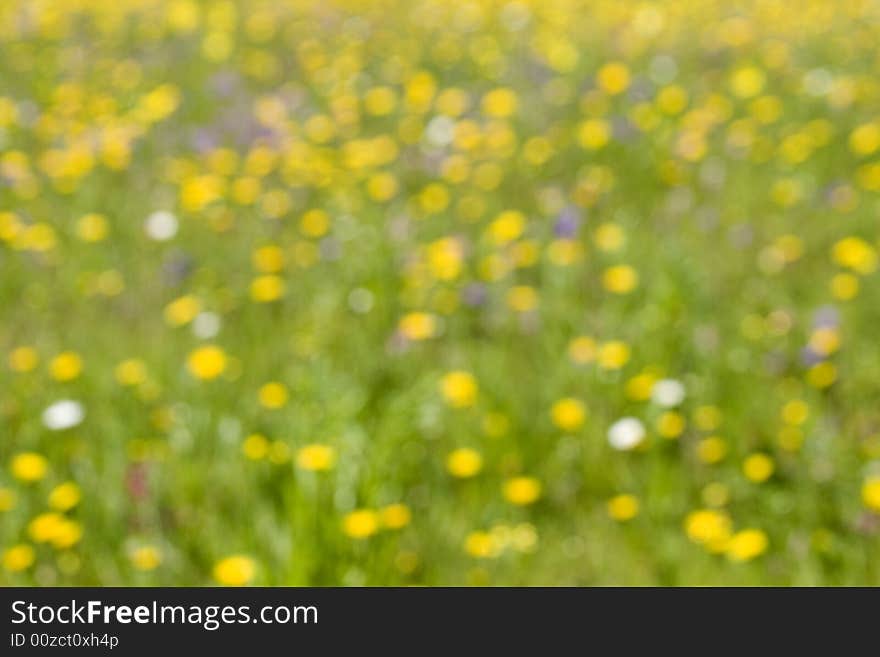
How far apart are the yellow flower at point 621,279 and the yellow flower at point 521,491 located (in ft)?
2.64

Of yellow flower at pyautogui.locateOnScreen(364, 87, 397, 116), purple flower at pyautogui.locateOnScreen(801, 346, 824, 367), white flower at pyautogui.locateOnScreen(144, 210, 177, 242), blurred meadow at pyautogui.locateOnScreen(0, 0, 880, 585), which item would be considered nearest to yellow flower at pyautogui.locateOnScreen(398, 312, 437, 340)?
blurred meadow at pyautogui.locateOnScreen(0, 0, 880, 585)

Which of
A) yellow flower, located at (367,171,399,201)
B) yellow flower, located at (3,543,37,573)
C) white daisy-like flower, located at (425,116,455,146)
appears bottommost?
yellow flower, located at (3,543,37,573)

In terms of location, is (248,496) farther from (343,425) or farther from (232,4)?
(232,4)

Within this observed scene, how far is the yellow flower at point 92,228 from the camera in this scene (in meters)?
3.33

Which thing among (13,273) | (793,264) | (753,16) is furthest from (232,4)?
(793,264)

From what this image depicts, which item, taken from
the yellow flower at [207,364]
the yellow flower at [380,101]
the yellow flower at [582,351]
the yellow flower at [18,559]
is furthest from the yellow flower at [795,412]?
the yellow flower at [380,101]

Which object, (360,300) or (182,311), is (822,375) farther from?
(182,311)

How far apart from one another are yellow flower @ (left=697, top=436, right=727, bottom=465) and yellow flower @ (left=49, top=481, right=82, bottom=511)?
47.6 inches

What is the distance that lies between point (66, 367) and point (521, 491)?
1.16 meters

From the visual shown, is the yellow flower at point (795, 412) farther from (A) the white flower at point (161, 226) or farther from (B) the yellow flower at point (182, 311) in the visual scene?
(A) the white flower at point (161, 226)

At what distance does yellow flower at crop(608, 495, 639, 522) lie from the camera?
204cm

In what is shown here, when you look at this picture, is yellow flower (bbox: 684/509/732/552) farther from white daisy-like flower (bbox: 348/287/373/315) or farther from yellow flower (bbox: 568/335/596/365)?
white daisy-like flower (bbox: 348/287/373/315)

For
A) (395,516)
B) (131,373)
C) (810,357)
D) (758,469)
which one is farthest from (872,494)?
(131,373)

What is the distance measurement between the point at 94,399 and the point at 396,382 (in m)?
0.68
